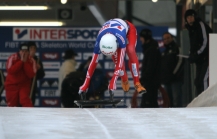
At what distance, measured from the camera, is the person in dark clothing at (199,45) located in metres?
15.2

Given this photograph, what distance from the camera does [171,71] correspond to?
17609 millimetres

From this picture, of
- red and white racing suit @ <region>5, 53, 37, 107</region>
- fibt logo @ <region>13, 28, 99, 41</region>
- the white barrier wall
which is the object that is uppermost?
fibt logo @ <region>13, 28, 99, 41</region>

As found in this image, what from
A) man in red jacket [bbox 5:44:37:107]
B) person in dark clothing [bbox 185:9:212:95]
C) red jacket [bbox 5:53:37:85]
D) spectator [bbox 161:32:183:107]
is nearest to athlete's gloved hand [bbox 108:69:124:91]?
person in dark clothing [bbox 185:9:212:95]

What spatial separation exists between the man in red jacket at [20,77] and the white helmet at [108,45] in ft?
15.8

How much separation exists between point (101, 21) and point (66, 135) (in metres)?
14.5

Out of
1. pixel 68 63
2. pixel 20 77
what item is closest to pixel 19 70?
pixel 20 77

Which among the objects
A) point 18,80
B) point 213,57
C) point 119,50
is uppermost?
point 119,50

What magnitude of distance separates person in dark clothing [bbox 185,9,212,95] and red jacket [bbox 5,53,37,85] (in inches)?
127

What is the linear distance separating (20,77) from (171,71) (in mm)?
3147

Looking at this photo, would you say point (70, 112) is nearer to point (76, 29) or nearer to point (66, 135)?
point (66, 135)

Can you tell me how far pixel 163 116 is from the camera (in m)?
8.84

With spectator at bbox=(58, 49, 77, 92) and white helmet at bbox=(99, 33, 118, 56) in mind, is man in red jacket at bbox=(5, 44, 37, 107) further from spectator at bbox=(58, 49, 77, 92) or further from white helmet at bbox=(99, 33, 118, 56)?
white helmet at bbox=(99, 33, 118, 56)

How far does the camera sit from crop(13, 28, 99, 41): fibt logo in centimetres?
2011

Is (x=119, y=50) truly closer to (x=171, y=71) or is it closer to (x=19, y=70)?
(x=19, y=70)
